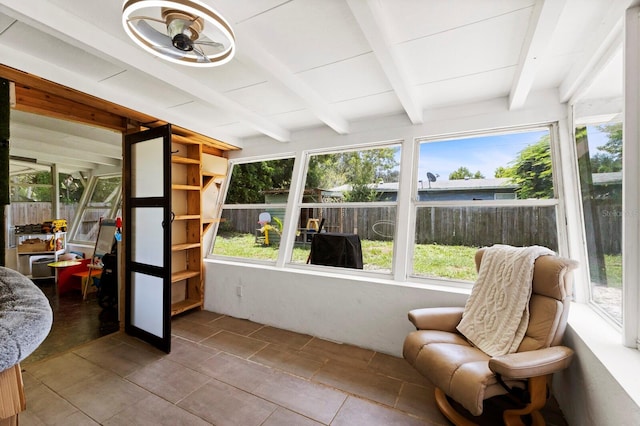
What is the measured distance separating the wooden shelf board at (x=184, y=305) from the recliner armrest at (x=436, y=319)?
107 inches

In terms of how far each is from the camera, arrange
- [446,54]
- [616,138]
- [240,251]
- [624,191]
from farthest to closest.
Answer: [240,251] < [446,54] < [616,138] < [624,191]

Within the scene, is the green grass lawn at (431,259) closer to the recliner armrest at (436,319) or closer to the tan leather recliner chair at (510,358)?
the recliner armrest at (436,319)

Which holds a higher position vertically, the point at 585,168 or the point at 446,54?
the point at 446,54

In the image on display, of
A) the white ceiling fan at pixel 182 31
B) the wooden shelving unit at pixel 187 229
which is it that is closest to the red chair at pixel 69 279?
the wooden shelving unit at pixel 187 229

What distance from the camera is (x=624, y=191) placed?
1.32 m

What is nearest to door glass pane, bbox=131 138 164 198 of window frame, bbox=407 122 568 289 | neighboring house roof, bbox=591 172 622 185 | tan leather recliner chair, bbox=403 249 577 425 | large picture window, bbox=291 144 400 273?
large picture window, bbox=291 144 400 273

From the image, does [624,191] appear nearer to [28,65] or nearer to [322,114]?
[322,114]

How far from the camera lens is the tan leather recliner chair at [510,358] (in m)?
1.42

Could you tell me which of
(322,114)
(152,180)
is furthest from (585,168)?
(152,180)

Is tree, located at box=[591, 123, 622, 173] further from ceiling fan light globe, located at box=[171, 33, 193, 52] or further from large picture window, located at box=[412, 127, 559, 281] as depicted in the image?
ceiling fan light globe, located at box=[171, 33, 193, 52]

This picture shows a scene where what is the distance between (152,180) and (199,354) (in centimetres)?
174

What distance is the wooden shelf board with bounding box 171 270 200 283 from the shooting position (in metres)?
3.39

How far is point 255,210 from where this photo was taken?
151 inches

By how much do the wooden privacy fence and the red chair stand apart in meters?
4.05
